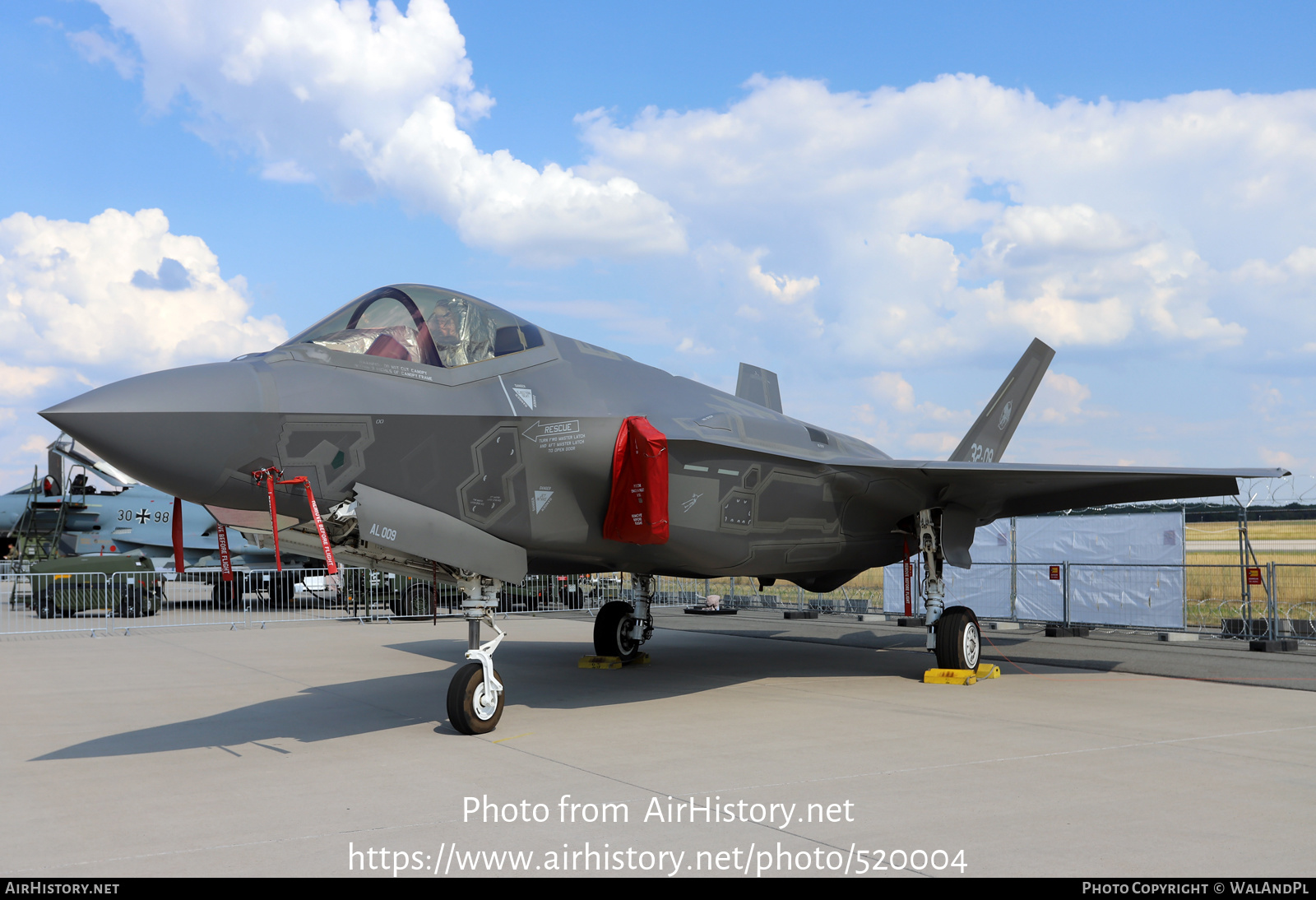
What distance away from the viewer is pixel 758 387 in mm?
13625

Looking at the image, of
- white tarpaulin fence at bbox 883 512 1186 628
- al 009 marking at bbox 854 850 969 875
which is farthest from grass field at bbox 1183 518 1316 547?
al 009 marking at bbox 854 850 969 875

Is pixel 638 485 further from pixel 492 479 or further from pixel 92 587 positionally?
pixel 92 587

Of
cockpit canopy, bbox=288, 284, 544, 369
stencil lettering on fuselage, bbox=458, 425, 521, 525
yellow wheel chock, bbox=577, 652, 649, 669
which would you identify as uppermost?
cockpit canopy, bbox=288, 284, 544, 369

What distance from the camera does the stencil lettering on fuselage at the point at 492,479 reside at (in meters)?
7.16

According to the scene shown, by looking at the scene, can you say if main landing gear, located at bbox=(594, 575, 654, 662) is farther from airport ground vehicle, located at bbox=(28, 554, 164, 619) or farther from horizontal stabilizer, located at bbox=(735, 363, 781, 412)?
airport ground vehicle, located at bbox=(28, 554, 164, 619)

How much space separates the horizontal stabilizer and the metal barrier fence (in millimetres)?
3494

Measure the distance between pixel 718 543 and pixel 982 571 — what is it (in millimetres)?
12630

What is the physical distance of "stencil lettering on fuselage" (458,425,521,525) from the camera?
23.5ft

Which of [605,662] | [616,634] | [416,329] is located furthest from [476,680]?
[616,634]
